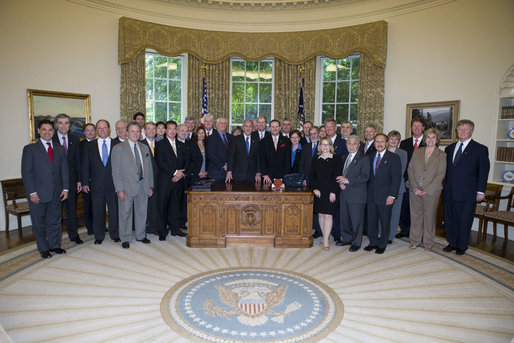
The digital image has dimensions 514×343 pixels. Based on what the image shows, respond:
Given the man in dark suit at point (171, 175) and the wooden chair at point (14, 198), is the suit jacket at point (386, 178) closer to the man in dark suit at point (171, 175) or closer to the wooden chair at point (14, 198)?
the man in dark suit at point (171, 175)

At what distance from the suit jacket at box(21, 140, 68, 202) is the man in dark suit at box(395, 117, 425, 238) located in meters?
4.93

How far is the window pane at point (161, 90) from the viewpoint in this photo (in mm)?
8291

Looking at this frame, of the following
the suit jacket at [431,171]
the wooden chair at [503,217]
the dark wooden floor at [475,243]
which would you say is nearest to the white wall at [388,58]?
the dark wooden floor at [475,243]

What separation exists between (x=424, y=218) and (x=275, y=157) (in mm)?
2390

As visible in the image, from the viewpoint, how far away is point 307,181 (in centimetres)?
555

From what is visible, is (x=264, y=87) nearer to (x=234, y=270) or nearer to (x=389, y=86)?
(x=389, y=86)

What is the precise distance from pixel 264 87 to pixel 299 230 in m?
4.87

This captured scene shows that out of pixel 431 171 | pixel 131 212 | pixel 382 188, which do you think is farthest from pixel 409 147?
pixel 131 212

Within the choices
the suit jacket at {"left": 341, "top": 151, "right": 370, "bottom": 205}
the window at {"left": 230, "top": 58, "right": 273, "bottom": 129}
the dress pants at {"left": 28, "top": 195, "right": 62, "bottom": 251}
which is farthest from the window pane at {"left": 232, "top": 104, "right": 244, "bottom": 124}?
the dress pants at {"left": 28, "top": 195, "right": 62, "bottom": 251}

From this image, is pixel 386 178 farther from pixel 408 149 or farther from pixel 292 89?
pixel 292 89

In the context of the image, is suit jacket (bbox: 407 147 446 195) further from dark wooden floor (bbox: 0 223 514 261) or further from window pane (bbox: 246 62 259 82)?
window pane (bbox: 246 62 259 82)

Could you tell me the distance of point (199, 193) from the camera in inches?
192

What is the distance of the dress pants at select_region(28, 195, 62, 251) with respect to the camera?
4.39 metres

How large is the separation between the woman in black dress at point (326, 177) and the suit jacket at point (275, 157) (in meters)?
0.84
